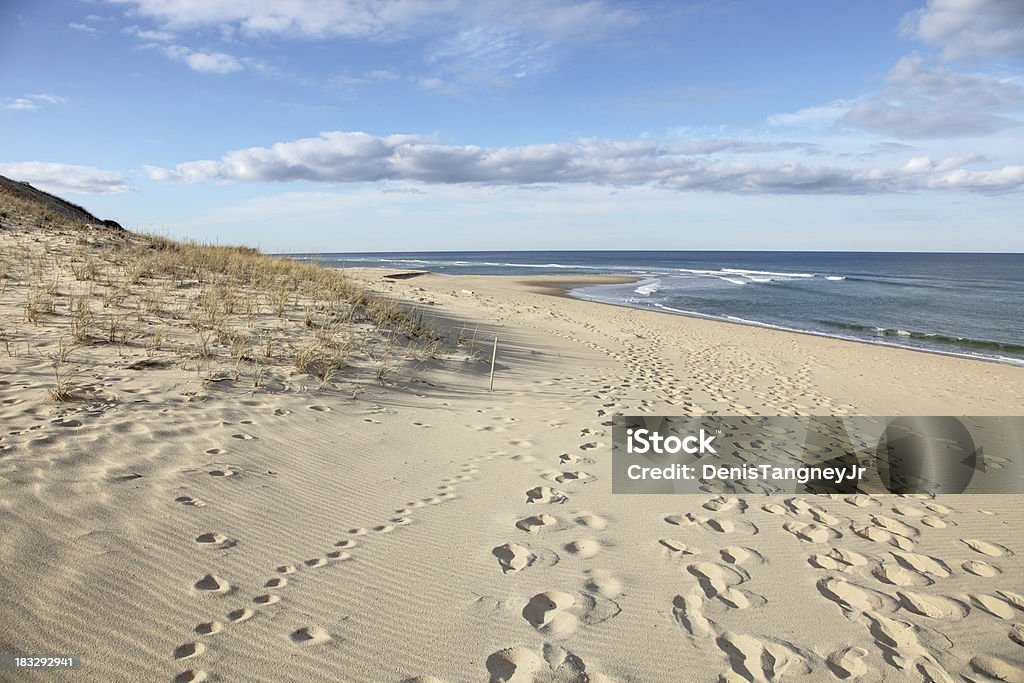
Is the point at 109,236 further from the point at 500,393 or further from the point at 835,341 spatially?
the point at 835,341

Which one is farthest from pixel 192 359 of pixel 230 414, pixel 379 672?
pixel 379 672

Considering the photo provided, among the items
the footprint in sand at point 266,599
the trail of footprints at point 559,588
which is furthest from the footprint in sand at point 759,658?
the footprint in sand at point 266,599

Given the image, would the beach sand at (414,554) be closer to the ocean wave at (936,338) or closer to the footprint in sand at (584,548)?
the footprint in sand at (584,548)

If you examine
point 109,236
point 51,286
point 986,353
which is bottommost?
point 986,353

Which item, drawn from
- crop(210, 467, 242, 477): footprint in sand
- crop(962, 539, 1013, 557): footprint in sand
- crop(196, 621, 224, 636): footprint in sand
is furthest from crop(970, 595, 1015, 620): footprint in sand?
crop(210, 467, 242, 477): footprint in sand

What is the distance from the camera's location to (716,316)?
2508 cm

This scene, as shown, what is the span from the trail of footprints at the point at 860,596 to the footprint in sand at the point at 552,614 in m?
0.61

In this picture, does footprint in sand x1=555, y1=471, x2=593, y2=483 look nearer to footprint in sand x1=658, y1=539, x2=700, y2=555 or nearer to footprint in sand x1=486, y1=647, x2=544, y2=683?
footprint in sand x1=658, y1=539, x2=700, y2=555

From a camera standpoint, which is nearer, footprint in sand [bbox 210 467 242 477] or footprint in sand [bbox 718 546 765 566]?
footprint in sand [bbox 718 546 765 566]

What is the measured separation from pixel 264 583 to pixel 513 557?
4.92 ft

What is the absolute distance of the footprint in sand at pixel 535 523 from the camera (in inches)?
158

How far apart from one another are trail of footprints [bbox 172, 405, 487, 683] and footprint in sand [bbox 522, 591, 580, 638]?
414 millimetres

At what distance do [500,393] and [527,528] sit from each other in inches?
168

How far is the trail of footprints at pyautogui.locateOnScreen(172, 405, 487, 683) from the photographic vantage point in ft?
8.07
